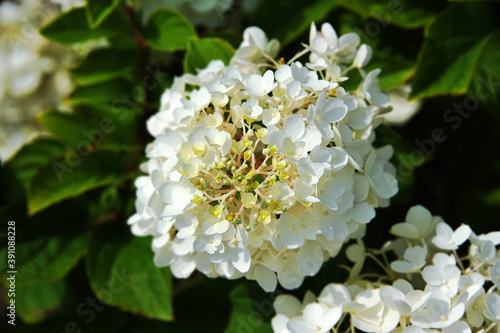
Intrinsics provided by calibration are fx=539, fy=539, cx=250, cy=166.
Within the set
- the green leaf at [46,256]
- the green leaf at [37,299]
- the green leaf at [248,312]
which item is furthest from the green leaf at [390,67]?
the green leaf at [37,299]

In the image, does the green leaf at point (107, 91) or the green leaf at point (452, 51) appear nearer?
the green leaf at point (452, 51)

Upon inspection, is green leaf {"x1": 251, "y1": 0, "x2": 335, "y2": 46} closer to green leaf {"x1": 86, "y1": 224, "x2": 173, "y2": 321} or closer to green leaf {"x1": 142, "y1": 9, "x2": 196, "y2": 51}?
green leaf {"x1": 142, "y1": 9, "x2": 196, "y2": 51}

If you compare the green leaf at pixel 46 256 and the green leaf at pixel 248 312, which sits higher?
the green leaf at pixel 248 312

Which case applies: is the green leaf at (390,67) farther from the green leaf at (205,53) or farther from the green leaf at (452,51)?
the green leaf at (205,53)

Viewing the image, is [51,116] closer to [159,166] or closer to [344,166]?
[159,166]

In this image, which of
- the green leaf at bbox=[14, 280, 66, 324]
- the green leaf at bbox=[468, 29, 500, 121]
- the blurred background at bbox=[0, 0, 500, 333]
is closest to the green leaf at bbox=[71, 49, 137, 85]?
the blurred background at bbox=[0, 0, 500, 333]

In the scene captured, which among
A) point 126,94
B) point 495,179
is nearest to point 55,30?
point 126,94

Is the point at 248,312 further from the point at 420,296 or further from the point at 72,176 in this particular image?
the point at 72,176
